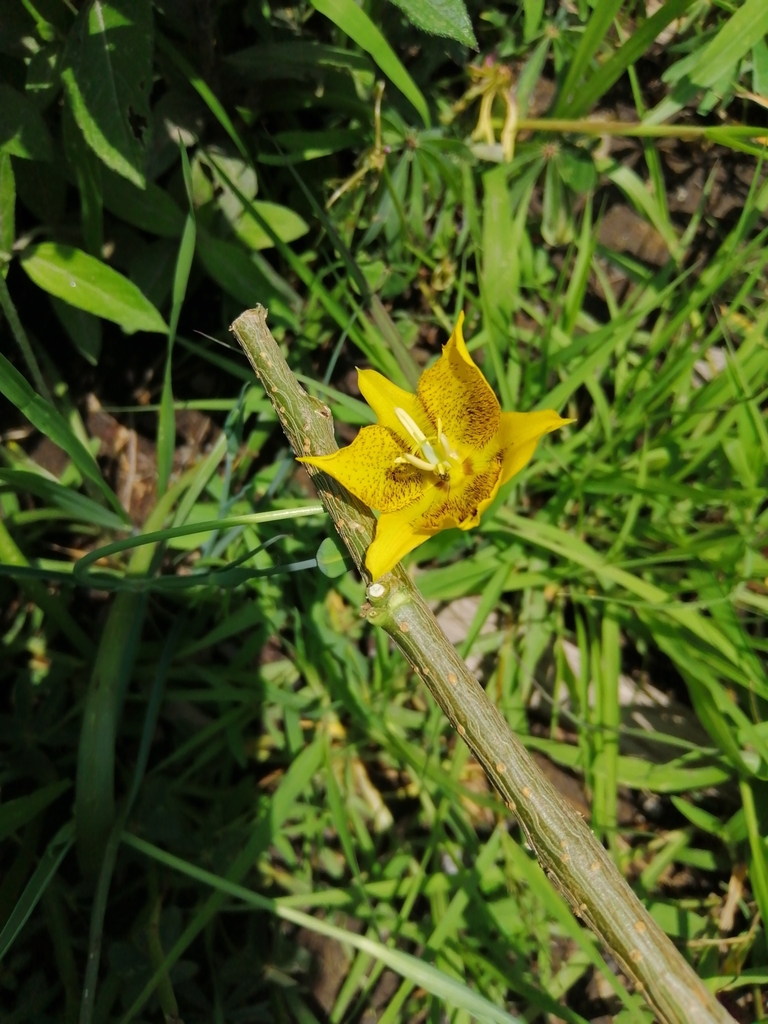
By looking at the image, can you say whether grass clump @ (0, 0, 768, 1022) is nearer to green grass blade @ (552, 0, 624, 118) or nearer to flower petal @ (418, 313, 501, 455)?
green grass blade @ (552, 0, 624, 118)

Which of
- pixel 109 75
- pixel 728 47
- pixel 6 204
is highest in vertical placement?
pixel 728 47

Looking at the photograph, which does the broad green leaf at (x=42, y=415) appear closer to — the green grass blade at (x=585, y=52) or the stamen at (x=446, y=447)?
the stamen at (x=446, y=447)

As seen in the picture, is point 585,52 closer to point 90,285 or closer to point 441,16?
point 441,16

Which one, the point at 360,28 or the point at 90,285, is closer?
the point at 360,28

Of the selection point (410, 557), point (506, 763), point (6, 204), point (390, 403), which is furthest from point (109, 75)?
point (506, 763)

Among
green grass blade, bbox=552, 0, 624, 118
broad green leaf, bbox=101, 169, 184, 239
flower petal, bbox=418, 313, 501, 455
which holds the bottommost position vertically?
flower petal, bbox=418, 313, 501, 455

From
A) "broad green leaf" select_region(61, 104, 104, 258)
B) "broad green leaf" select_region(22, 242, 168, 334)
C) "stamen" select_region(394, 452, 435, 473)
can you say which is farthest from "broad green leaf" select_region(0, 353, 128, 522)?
"stamen" select_region(394, 452, 435, 473)
